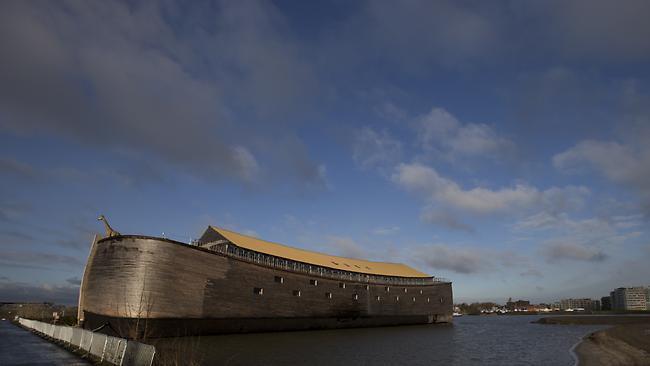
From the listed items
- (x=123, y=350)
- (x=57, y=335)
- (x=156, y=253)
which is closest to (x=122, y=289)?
(x=156, y=253)

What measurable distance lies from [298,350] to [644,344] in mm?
26270

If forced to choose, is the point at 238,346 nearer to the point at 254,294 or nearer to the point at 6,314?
the point at 254,294

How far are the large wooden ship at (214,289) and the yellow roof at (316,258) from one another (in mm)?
323

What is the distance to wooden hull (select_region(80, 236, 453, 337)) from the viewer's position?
3148cm

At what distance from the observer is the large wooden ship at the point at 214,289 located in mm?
31703

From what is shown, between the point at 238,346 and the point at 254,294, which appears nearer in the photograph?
the point at 238,346

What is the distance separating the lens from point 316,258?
2292 inches

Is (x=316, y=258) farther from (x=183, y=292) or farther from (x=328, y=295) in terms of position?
(x=183, y=292)

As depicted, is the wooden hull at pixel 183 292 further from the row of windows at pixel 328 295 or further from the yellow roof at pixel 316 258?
the yellow roof at pixel 316 258

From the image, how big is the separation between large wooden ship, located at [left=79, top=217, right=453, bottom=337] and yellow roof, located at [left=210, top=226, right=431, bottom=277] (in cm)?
32

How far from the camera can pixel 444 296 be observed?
76.4m

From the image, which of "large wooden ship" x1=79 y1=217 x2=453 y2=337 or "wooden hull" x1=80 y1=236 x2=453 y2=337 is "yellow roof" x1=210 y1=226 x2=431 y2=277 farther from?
"wooden hull" x1=80 y1=236 x2=453 y2=337

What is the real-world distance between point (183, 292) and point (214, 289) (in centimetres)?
321

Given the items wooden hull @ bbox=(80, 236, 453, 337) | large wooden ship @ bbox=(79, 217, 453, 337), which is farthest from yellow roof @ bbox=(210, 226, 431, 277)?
wooden hull @ bbox=(80, 236, 453, 337)
